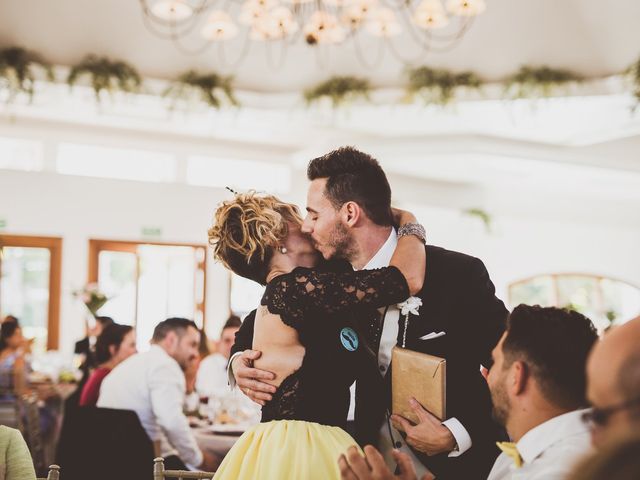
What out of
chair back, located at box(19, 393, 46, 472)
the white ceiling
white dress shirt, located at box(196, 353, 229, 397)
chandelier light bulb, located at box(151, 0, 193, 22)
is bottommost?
chair back, located at box(19, 393, 46, 472)

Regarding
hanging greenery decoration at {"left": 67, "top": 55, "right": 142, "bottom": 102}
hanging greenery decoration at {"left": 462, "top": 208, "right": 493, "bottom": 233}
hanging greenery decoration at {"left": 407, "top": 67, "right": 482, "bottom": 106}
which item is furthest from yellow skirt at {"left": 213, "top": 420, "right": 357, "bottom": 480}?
hanging greenery decoration at {"left": 462, "top": 208, "right": 493, "bottom": 233}

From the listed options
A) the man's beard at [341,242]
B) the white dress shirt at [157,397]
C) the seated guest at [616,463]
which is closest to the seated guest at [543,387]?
the man's beard at [341,242]

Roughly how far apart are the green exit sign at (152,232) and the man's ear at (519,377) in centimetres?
930

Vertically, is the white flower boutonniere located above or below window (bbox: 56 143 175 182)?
below

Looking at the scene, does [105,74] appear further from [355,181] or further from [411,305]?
[411,305]

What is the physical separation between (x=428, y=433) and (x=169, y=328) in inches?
128

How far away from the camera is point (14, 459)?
235 cm

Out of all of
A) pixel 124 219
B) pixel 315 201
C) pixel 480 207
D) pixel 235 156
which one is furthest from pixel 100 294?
pixel 315 201

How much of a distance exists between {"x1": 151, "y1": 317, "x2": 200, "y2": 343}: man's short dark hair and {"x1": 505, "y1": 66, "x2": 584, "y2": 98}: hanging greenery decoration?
520 cm

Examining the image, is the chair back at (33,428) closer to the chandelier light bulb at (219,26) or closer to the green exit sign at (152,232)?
the chandelier light bulb at (219,26)

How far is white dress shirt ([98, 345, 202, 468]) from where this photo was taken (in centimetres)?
436

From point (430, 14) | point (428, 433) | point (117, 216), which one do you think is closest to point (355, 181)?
point (428, 433)

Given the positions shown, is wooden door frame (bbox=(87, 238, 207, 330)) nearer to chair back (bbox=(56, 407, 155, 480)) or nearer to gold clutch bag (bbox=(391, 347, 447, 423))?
chair back (bbox=(56, 407, 155, 480))

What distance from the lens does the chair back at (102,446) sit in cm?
388
